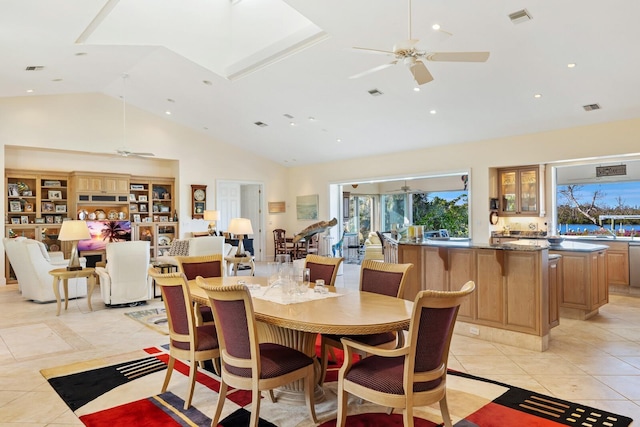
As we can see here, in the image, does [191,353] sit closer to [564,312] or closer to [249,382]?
[249,382]

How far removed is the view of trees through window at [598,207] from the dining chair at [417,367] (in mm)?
7103

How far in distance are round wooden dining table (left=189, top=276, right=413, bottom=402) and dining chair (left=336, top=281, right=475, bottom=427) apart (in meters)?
0.14

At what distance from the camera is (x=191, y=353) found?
291cm

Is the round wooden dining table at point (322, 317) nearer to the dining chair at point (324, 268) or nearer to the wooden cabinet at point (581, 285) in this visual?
the dining chair at point (324, 268)

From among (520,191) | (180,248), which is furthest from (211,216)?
(520,191)

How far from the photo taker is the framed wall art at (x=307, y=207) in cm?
1191

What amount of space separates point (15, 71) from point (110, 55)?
56.0 inches

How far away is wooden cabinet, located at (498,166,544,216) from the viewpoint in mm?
7754

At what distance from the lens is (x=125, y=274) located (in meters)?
6.09

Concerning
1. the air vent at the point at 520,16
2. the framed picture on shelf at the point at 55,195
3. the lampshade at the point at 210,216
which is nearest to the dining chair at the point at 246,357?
the air vent at the point at 520,16

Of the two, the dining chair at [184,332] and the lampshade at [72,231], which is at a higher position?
the lampshade at [72,231]

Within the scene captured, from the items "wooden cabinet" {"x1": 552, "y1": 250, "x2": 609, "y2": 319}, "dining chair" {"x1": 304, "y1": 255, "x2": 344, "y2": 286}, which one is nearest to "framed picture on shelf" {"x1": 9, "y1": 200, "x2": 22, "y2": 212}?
"dining chair" {"x1": 304, "y1": 255, "x2": 344, "y2": 286}

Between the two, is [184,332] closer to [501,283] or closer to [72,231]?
[501,283]

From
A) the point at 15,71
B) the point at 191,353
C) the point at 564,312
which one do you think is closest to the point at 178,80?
the point at 15,71
